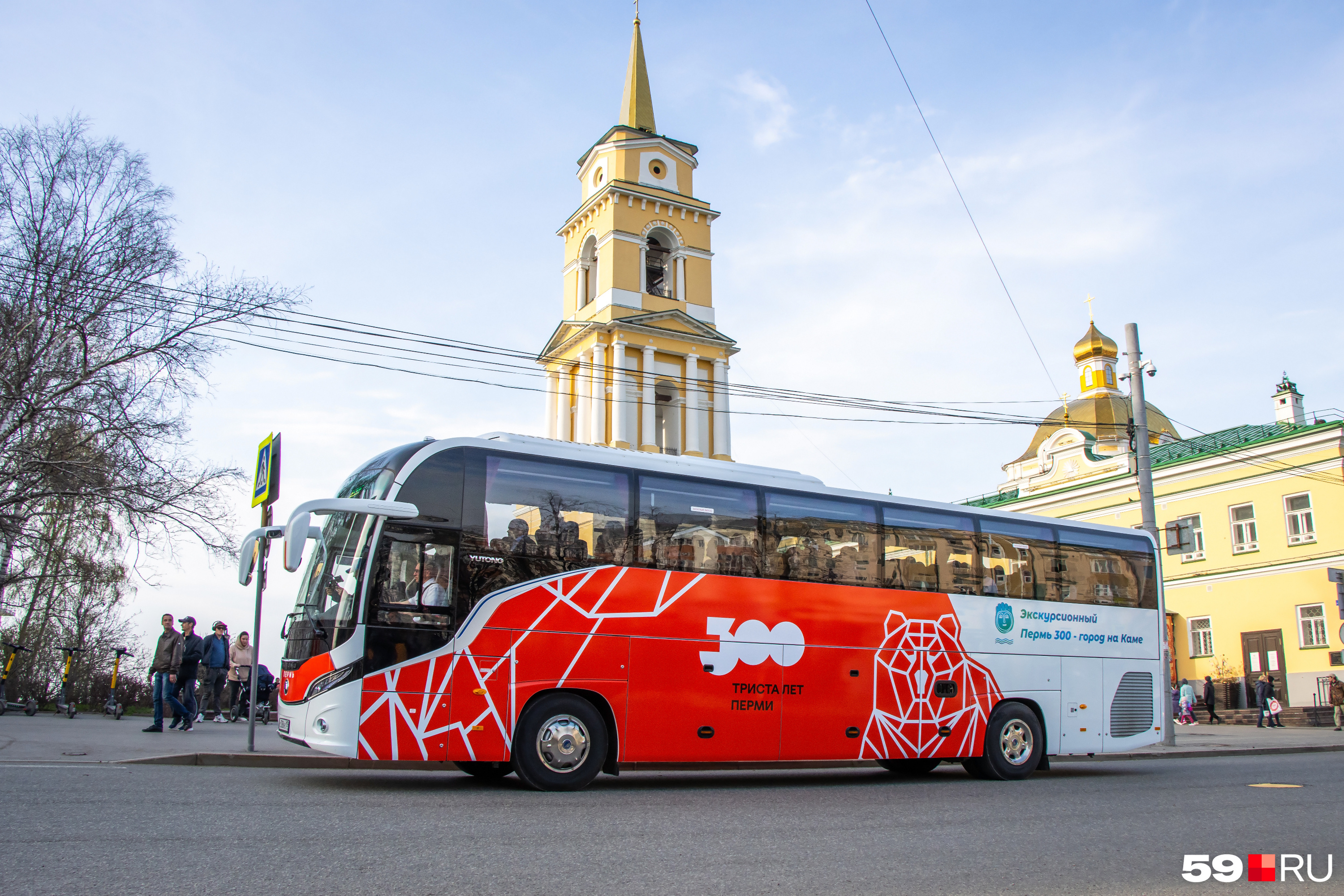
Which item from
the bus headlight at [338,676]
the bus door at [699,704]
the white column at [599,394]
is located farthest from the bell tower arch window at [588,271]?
the bus headlight at [338,676]

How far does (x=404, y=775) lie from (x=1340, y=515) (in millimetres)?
34695

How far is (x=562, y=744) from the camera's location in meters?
9.64

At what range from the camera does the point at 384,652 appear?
9.08 meters

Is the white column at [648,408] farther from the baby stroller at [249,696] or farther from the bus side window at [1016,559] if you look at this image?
the bus side window at [1016,559]

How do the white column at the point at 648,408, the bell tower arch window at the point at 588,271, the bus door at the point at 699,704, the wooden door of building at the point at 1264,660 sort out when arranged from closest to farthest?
the bus door at the point at 699,704 → the wooden door of building at the point at 1264,660 → the white column at the point at 648,408 → the bell tower arch window at the point at 588,271

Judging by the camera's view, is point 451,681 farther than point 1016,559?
No

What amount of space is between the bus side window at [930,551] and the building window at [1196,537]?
30.3 m

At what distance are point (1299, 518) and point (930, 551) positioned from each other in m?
30.1

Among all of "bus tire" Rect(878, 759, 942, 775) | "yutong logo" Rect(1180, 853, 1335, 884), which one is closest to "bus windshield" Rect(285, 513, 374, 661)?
"yutong logo" Rect(1180, 853, 1335, 884)

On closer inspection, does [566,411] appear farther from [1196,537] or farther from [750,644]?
[750,644]

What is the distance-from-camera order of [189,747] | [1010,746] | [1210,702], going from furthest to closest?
[1210,702] < [1010,746] < [189,747]

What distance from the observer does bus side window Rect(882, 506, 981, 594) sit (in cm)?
1216

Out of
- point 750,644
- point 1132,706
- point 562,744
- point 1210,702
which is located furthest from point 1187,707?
point 562,744

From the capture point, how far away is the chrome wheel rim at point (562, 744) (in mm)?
9578
